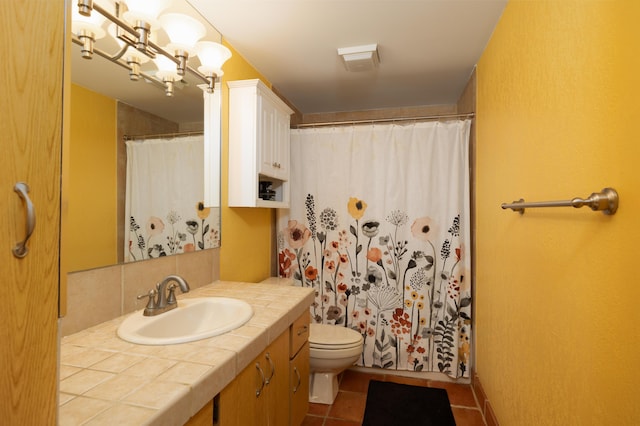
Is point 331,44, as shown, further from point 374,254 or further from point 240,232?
point 374,254

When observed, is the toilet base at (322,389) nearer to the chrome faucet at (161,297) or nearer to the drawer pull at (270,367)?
the drawer pull at (270,367)

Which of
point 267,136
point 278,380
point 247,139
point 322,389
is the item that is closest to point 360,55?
point 267,136

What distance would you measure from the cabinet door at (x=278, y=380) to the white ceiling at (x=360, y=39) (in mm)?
1624

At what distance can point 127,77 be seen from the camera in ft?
4.43

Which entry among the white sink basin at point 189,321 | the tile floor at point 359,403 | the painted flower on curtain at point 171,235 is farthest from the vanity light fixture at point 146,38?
the tile floor at point 359,403

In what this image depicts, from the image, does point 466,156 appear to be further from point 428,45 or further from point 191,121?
point 191,121

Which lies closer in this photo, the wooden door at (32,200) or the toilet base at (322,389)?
the wooden door at (32,200)

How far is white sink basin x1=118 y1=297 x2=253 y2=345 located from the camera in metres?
1.09

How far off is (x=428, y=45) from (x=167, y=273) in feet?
6.53

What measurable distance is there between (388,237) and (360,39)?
1340mm

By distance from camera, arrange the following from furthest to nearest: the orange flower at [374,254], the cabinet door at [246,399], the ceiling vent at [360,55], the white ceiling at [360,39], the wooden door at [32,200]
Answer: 1. the orange flower at [374,254]
2. the ceiling vent at [360,55]
3. the white ceiling at [360,39]
4. the cabinet door at [246,399]
5. the wooden door at [32,200]

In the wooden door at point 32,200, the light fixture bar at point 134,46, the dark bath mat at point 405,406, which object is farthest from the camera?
the dark bath mat at point 405,406

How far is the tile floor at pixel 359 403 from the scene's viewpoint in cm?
198

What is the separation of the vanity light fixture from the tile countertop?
99 centimetres
